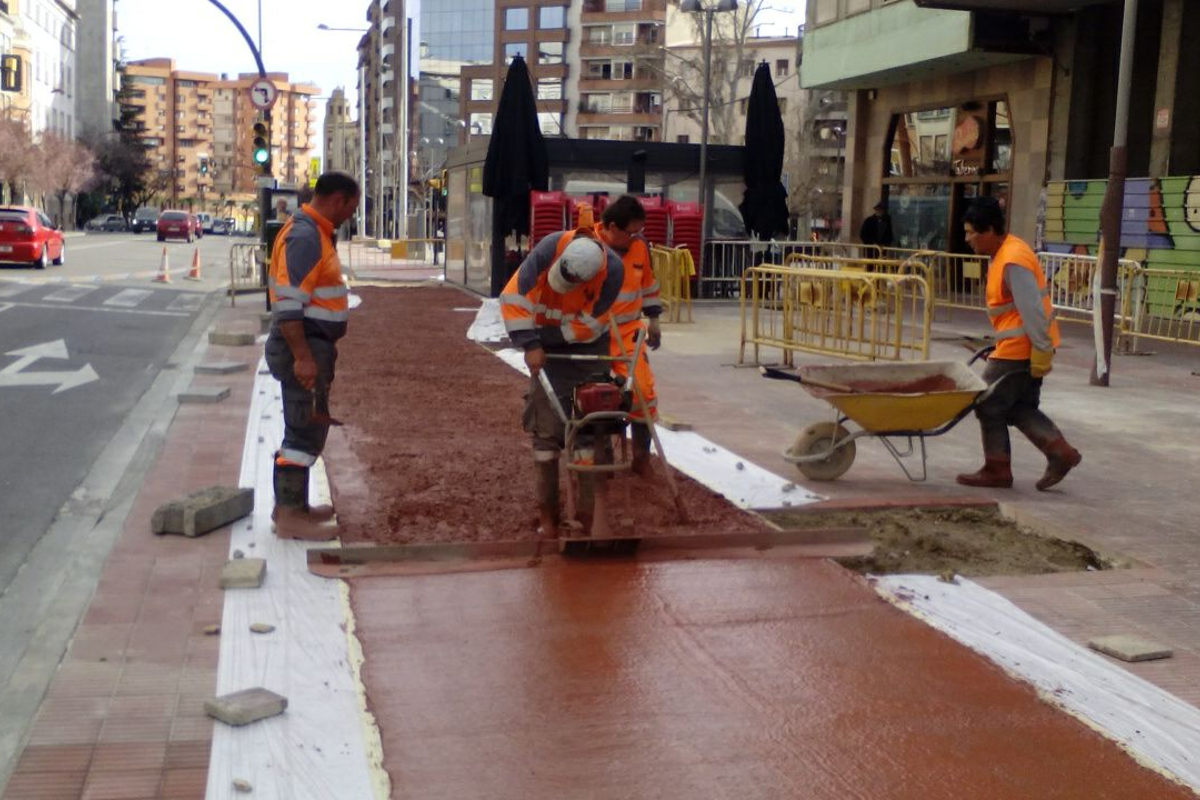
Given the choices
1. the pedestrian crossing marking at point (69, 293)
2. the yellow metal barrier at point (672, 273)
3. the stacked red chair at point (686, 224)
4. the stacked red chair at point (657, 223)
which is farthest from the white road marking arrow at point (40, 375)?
the stacked red chair at point (686, 224)

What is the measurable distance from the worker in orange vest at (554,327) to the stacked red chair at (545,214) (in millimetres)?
14987

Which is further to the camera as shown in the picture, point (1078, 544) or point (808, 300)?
point (808, 300)

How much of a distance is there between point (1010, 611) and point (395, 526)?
305 centimetres

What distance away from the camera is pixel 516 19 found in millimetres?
110438

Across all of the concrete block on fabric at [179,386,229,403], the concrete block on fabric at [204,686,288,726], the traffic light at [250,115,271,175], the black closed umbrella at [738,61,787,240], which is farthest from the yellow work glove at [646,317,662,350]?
the traffic light at [250,115,271,175]

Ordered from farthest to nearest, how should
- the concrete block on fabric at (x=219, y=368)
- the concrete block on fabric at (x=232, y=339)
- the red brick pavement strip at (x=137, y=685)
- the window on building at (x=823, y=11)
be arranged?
the window on building at (x=823, y=11), the concrete block on fabric at (x=232, y=339), the concrete block on fabric at (x=219, y=368), the red brick pavement strip at (x=137, y=685)

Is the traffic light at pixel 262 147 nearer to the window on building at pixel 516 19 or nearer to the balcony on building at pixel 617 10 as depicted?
the balcony on building at pixel 617 10

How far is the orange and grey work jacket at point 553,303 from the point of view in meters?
6.48

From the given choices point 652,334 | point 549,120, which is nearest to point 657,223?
point 652,334

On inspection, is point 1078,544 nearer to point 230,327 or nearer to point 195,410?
point 195,410

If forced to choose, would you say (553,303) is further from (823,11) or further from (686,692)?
(823,11)

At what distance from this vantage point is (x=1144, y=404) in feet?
39.9

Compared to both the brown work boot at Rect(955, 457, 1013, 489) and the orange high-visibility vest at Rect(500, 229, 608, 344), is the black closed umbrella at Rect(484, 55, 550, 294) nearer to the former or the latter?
the brown work boot at Rect(955, 457, 1013, 489)

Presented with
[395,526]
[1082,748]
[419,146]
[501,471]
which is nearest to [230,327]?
[501,471]
